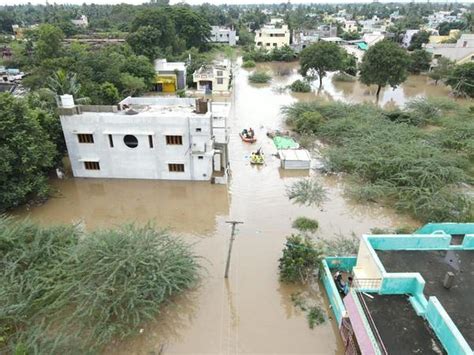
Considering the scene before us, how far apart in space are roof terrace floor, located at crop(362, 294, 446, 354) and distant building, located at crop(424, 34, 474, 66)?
4596cm

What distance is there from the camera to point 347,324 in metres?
8.91

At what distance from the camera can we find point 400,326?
6.87 m

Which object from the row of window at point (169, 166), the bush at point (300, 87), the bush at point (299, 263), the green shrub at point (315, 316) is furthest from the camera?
the bush at point (300, 87)

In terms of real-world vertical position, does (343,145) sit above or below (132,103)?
below

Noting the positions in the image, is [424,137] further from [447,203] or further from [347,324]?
[347,324]

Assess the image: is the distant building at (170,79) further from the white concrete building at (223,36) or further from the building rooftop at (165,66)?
the white concrete building at (223,36)

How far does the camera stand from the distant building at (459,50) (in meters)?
43.5

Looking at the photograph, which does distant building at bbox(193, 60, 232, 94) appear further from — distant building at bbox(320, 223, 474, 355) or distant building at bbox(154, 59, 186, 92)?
distant building at bbox(320, 223, 474, 355)

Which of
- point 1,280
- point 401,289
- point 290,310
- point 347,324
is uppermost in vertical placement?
point 401,289

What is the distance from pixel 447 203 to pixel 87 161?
17.3 m

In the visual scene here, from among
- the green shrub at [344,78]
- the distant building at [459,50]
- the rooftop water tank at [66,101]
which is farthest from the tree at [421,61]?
the rooftop water tank at [66,101]

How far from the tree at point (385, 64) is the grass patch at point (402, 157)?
633cm

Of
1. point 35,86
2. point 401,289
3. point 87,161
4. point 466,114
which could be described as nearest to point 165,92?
point 35,86

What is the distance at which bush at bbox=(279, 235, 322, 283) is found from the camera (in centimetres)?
1120
